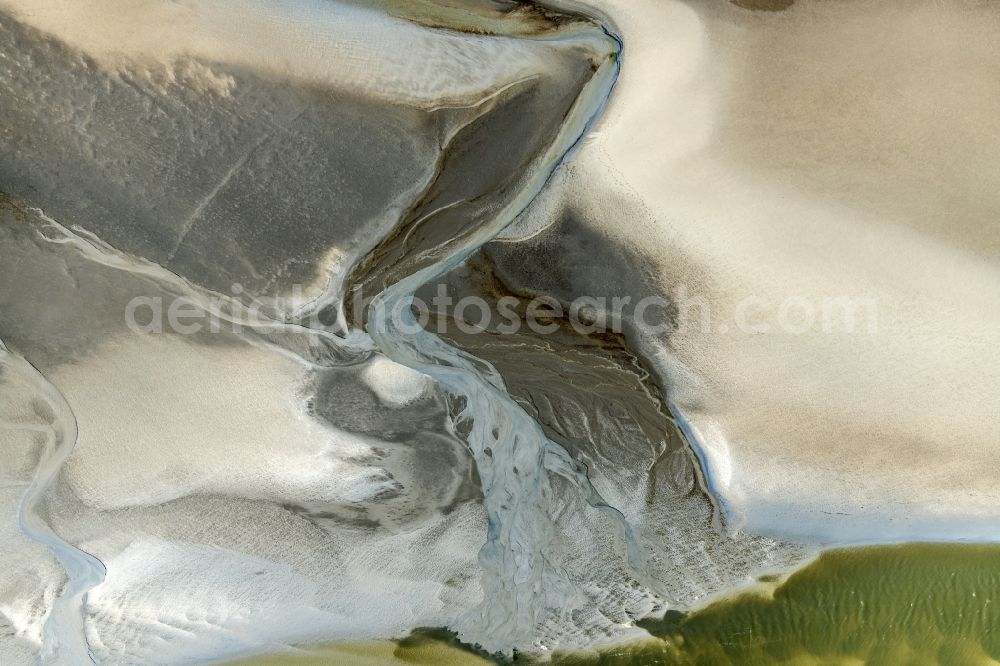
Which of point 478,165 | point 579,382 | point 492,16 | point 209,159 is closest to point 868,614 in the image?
point 579,382

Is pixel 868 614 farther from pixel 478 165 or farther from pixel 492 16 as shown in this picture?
pixel 492 16

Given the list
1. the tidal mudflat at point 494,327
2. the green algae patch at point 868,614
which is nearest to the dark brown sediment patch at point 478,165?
the tidal mudflat at point 494,327

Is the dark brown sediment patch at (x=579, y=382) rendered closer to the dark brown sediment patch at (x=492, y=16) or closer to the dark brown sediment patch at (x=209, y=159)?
the dark brown sediment patch at (x=209, y=159)

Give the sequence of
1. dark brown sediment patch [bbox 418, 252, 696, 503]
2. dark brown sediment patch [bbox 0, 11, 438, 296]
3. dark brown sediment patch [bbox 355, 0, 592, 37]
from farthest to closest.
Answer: dark brown sediment patch [bbox 418, 252, 696, 503], dark brown sediment patch [bbox 355, 0, 592, 37], dark brown sediment patch [bbox 0, 11, 438, 296]

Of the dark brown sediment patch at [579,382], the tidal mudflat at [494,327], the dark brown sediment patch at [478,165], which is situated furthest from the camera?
the dark brown sediment patch at [579,382]

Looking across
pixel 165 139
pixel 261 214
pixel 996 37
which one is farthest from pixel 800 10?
pixel 165 139

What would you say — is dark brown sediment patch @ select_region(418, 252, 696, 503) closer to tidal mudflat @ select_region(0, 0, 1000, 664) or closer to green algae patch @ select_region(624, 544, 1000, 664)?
tidal mudflat @ select_region(0, 0, 1000, 664)

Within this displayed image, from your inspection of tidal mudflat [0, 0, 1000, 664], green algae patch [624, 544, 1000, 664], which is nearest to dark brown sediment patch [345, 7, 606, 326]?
tidal mudflat [0, 0, 1000, 664]

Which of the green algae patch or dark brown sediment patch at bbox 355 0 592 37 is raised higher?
dark brown sediment patch at bbox 355 0 592 37
